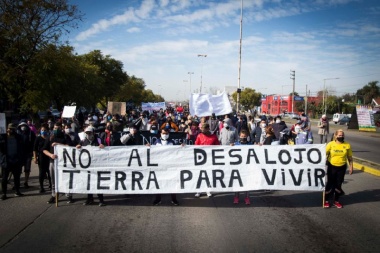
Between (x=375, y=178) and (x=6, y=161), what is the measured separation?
10.6 meters

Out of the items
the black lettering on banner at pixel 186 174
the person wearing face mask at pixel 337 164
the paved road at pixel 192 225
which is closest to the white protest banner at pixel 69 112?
the paved road at pixel 192 225

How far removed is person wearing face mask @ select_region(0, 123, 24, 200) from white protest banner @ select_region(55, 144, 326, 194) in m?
1.44

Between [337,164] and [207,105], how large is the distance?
711cm

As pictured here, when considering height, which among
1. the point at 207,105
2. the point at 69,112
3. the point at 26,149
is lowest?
the point at 26,149

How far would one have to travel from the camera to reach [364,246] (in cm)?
459

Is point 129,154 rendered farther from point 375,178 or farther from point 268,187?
point 375,178

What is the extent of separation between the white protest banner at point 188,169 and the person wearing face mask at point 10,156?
4.72 feet

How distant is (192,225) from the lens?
213 inches

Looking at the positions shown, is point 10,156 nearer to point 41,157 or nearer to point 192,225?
point 41,157

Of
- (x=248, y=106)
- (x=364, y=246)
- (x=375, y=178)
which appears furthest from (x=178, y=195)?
(x=248, y=106)

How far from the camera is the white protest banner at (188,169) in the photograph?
21.6 ft

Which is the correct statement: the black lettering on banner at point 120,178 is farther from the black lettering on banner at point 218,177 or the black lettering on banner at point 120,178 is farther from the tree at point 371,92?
the tree at point 371,92

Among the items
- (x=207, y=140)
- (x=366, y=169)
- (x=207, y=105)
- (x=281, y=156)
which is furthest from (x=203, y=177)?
(x=366, y=169)

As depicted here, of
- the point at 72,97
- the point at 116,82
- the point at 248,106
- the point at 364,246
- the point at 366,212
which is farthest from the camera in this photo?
the point at 248,106
